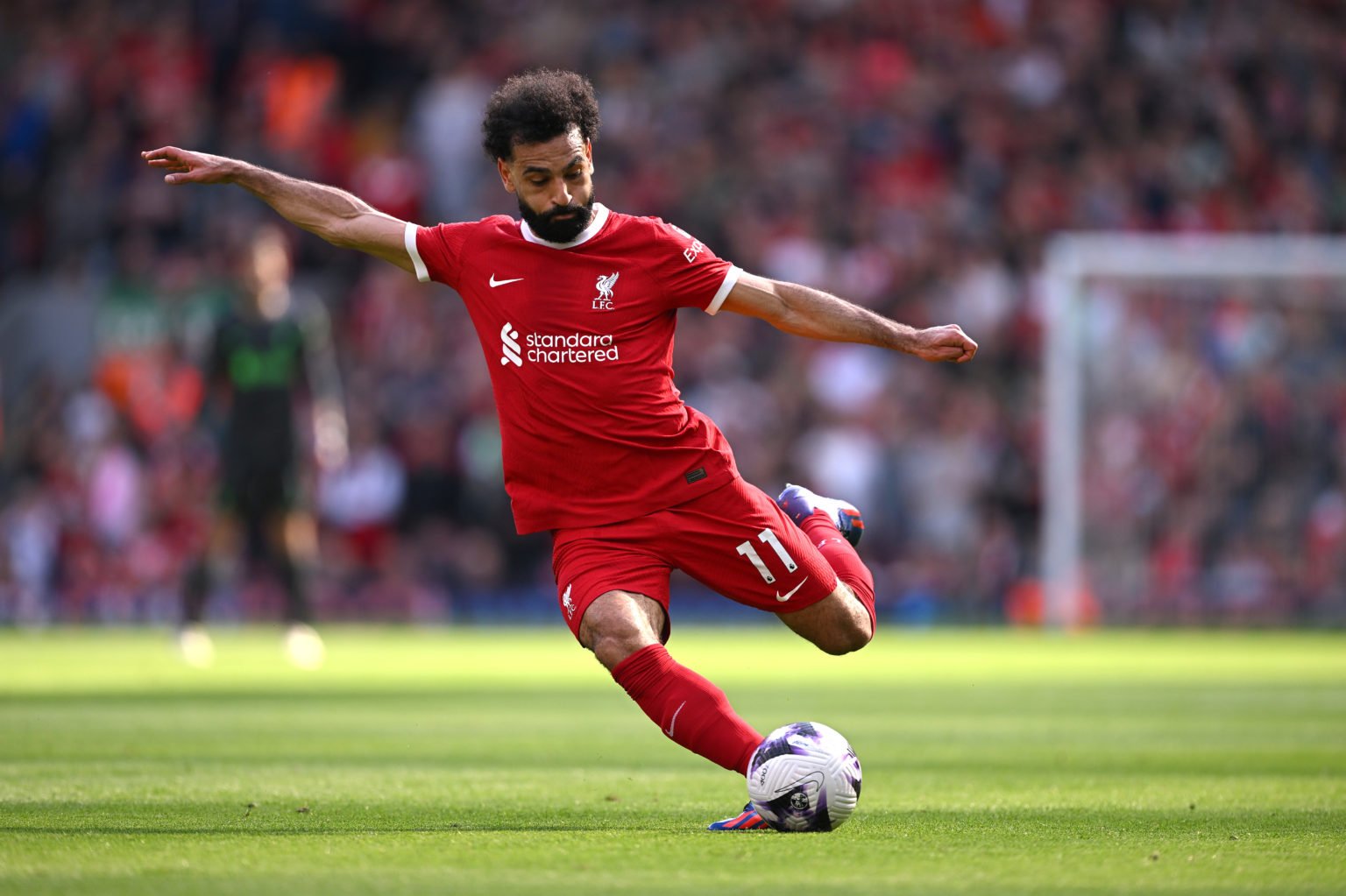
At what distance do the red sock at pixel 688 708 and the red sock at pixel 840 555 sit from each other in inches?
43.9

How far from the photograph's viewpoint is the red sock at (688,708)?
6.01 metres

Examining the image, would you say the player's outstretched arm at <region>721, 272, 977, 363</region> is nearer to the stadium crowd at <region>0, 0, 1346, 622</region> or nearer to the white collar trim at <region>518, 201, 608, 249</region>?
the white collar trim at <region>518, 201, 608, 249</region>

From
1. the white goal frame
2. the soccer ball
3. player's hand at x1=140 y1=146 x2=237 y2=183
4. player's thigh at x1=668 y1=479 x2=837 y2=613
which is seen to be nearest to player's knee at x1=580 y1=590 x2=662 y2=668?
player's thigh at x1=668 y1=479 x2=837 y2=613

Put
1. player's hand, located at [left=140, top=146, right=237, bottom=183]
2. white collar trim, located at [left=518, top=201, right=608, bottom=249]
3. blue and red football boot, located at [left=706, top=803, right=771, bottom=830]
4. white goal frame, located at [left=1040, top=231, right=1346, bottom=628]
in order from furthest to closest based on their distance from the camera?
white goal frame, located at [left=1040, top=231, right=1346, bottom=628]
player's hand, located at [left=140, top=146, right=237, bottom=183]
white collar trim, located at [left=518, top=201, right=608, bottom=249]
blue and red football boot, located at [left=706, top=803, right=771, bottom=830]

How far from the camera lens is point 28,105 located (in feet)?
81.1

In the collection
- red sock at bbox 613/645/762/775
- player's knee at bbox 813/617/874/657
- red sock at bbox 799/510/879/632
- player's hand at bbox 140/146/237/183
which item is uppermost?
player's hand at bbox 140/146/237/183

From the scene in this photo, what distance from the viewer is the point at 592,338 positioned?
6.52 meters

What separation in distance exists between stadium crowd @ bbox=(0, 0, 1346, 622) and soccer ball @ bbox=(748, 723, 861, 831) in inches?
585

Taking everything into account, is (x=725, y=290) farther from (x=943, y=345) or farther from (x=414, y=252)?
(x=414, y=252)

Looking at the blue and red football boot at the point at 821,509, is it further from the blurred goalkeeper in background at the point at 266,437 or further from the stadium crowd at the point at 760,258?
the stadium crowd at the point at 760,258

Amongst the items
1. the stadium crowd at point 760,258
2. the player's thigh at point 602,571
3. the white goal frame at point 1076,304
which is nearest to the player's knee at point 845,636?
the player's thigh at point 602,571

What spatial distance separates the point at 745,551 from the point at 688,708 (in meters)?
0.73

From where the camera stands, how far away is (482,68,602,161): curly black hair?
6344mm

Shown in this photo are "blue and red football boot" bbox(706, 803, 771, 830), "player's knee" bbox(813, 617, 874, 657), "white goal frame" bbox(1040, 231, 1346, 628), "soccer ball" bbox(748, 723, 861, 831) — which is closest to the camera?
"soccer ball" bbox(748, 723, 861, 831)
